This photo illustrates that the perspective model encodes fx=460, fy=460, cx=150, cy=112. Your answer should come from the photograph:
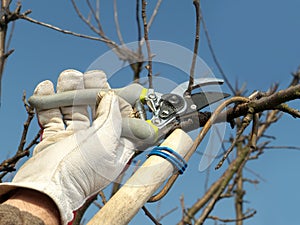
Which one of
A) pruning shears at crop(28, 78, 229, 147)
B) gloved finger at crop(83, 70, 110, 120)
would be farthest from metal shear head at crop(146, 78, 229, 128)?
gloved finger at crop(83, 70, 110, 120)

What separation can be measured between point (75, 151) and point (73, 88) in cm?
25

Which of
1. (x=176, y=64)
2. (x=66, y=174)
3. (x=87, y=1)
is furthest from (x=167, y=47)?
(x=87, y=1)

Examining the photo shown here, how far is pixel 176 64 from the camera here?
1310 millimetres

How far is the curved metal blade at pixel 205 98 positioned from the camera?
1320mm

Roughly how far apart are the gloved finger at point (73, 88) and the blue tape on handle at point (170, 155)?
278 mm

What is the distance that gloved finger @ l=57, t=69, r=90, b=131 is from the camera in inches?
53.6

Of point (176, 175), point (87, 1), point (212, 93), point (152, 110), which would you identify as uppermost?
point (87, 1)

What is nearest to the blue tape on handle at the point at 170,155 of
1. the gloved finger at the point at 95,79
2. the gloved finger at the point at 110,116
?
the gloved finger at the point at 110,116

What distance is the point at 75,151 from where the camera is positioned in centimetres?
118

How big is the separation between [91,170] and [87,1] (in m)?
1.90

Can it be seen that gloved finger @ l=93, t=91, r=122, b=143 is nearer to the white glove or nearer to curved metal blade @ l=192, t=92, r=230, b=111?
the white glove

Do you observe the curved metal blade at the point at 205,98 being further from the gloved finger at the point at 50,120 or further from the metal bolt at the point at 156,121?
the gloved finger at the point at 50,120

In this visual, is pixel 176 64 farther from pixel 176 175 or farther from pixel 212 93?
pixel 176 175

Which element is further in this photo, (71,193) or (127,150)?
(127,150)
